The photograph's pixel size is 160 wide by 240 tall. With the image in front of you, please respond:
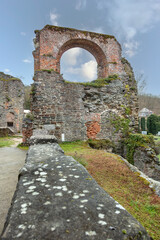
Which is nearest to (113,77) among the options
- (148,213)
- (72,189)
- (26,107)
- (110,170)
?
(110,170)

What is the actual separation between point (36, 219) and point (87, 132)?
8434 mm

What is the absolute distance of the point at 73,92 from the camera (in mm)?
9227

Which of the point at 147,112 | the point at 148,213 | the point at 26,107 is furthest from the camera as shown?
→ the point at 147,112

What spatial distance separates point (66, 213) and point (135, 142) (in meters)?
8.14

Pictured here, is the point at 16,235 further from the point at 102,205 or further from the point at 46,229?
the point at 102,205

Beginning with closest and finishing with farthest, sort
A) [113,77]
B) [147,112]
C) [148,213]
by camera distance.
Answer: [148,213] → [113,77] → [147,112]

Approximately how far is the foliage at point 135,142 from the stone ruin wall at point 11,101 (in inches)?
557

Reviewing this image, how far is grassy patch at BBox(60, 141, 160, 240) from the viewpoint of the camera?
89.7 inches

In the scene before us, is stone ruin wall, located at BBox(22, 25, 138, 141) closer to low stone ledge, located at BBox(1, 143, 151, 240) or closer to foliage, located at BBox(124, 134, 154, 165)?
foliage, located at BBox(124, 134, 154, 165)

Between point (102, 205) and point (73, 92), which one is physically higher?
point (73, 92)

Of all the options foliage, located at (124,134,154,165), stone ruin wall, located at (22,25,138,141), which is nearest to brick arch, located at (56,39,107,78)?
stone ruin wall, located at (22,25,138,141)

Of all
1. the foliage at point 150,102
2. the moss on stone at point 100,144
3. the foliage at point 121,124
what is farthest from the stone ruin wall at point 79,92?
the foliage at point 150,102

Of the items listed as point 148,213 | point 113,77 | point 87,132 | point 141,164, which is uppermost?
point 113,77

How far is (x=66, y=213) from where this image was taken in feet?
3.43
